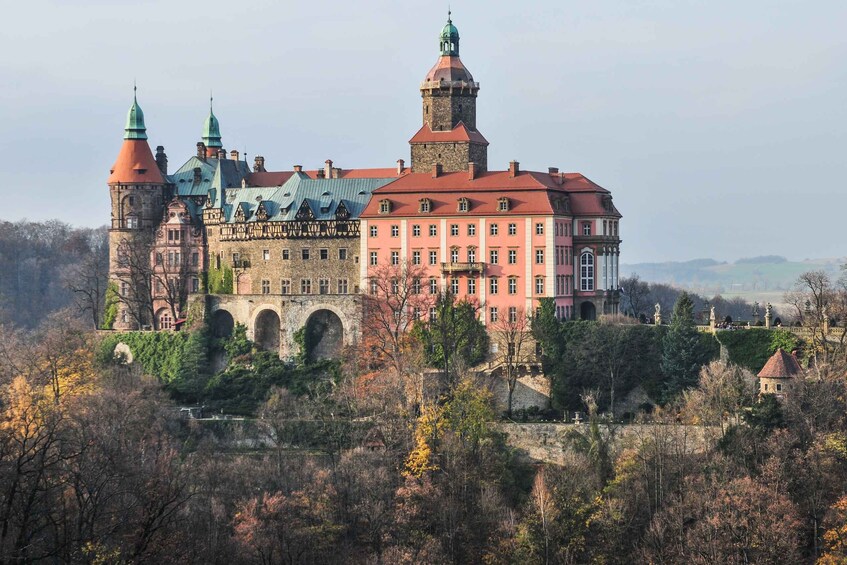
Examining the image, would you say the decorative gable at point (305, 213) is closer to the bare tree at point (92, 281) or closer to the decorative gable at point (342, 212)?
the decorative gable at point (342, 212)

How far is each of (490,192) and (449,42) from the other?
9.66m

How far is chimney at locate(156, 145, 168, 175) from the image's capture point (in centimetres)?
10125

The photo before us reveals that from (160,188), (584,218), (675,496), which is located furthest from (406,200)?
(675,496)

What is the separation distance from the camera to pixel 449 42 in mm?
92938

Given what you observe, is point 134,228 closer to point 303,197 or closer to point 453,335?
point 303,197

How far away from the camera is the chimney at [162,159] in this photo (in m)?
101

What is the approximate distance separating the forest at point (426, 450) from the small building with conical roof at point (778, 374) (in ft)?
3.13

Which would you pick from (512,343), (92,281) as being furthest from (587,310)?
(92,281)

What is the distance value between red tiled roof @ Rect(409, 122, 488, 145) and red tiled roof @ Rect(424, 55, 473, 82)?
99.5 inches

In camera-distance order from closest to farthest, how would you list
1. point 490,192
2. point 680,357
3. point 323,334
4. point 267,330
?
point 680,357, point 490,192, point 323,334, point 267,330

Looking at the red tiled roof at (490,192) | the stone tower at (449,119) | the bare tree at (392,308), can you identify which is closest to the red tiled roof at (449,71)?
the stone tower at (449,119)

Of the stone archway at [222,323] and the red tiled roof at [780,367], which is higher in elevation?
the stone archway at [222,323]

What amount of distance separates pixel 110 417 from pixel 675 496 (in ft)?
83.3

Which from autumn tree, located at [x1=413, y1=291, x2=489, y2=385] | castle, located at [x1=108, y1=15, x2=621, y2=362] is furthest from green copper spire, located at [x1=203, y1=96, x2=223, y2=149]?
autumn tree, located at [x1=413, y1=291, x2=489, y2=385]
